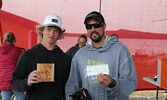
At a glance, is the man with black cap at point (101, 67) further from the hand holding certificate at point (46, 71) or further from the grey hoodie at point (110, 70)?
the hand holding certificate at point (46, 71)

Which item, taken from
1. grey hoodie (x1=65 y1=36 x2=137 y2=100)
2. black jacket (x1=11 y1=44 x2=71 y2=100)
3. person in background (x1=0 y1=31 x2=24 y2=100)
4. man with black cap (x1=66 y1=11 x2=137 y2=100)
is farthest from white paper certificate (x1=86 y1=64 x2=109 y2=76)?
person in background (x1=0 y1=31 x2=24 y2=100)

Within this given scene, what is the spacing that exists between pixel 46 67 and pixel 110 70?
0.54 metres

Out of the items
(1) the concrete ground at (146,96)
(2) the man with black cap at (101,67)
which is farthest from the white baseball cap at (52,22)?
(1) the concrete ground at (146,96)

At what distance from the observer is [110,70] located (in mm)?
1750

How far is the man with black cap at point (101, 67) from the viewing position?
166 centimetres

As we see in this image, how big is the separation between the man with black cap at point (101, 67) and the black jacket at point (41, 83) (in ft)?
0.48

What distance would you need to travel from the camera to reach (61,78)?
2.03 meters

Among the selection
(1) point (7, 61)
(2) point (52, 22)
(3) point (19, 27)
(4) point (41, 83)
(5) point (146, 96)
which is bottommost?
(5) point (146, 96)

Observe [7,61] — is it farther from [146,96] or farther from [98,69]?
[146,96]

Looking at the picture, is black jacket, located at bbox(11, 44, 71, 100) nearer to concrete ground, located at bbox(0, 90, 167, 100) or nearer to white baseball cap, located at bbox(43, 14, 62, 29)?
white baseball cap, located at bbox(43, 14, 62, 29)

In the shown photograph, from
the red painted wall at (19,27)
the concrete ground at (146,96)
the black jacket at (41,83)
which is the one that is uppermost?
the red painted wall at (19,27)

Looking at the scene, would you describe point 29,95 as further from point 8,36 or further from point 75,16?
point 75,16

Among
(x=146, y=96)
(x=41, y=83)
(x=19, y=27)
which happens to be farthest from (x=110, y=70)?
(x=146, y=96)

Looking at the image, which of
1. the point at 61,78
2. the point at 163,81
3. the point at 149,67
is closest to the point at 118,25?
the point at 149,67
